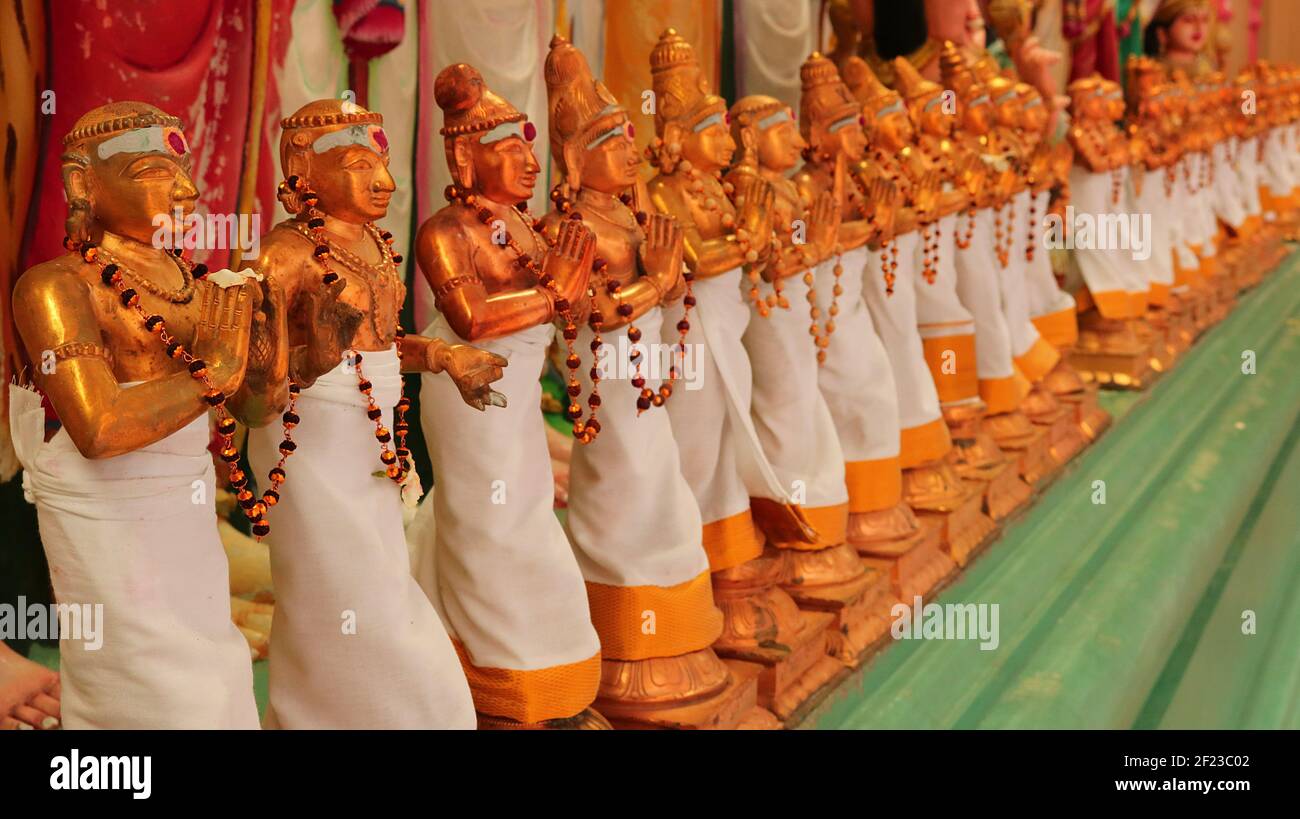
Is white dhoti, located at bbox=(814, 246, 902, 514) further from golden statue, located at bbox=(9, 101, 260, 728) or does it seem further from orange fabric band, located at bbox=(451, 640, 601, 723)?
golden statue, located at bbox=(9, 101, 260, 728)

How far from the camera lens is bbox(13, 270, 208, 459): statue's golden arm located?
139 centimetres

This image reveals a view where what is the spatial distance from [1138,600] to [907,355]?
74 centimetres

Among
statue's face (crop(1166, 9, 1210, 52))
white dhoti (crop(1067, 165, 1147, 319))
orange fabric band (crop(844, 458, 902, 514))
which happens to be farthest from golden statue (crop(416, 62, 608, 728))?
statue's face (crop(1166, 9, 1210, 52))

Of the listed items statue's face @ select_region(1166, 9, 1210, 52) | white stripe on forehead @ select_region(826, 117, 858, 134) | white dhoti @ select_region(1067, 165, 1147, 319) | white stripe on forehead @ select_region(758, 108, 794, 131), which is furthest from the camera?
statue's face @ select_region(1166, 9, 1210, 52)

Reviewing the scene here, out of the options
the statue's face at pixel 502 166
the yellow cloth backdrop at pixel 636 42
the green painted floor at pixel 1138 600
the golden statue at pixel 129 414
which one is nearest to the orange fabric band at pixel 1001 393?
the green painted floor at pixel 1138 600

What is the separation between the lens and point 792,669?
255 centimetres

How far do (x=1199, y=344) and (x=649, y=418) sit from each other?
4.18 m

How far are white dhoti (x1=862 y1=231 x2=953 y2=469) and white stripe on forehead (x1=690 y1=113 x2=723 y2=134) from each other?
812 mm

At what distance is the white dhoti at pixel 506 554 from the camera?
1930 mm

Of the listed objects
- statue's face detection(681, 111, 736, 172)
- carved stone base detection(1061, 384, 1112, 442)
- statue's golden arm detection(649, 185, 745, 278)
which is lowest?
carved stone base detection(1061, 384, 1112, 442)

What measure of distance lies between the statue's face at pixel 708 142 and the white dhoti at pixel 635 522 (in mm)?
332

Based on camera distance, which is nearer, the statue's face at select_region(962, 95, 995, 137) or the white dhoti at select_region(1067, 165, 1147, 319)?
the statue's face at select_region(962, 95, 995, 137)
